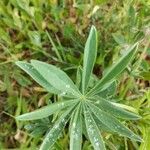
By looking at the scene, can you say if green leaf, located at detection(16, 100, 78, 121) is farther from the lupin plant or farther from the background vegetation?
the background vegetation

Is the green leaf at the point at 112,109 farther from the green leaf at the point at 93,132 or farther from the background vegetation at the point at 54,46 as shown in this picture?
the background vegetation at the point at 54,46

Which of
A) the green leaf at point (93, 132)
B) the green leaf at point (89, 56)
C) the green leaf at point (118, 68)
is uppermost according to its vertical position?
the green leaf at point (89, 56)

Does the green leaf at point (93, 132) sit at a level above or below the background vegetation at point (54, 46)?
below

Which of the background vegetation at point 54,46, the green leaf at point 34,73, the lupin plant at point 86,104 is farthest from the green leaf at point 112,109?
the background vegetation at point 54,46

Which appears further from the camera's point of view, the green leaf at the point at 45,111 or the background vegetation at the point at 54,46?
the background vegetation at the point at 54,46

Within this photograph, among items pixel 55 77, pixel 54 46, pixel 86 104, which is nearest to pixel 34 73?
pixel 55 77

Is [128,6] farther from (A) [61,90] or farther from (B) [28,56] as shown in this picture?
(A) [61,90]
